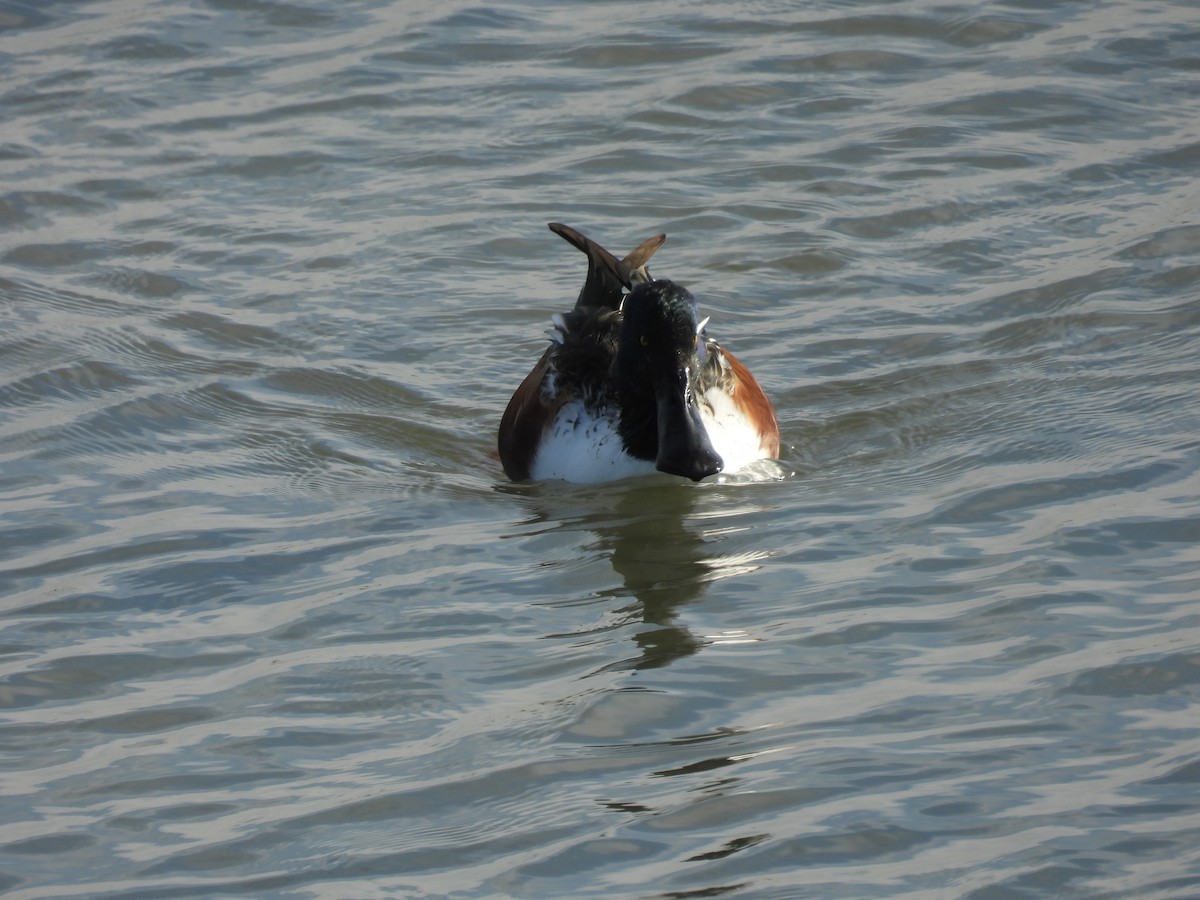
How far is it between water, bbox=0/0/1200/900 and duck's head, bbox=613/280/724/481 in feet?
0.95

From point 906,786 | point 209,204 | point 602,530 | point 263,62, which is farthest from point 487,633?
point 263,62

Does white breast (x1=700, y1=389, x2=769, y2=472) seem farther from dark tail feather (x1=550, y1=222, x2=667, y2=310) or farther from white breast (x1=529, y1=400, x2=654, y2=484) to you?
dark tail feather (x1=550, y1=222, x2=667, y2=310)

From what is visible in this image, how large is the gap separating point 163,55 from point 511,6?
111 inches

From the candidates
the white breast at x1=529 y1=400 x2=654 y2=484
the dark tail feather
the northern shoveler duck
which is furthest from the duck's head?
the dark tail feather

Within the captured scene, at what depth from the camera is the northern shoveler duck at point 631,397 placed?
7203 mm

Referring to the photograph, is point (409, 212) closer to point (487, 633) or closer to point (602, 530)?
point (602, 530)

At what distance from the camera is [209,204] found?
1132cm

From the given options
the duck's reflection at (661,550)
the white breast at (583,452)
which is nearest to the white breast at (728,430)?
the duck's reflection at (661,550)

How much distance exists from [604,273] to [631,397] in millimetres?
746

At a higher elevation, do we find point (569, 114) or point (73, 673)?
point (569, 114)

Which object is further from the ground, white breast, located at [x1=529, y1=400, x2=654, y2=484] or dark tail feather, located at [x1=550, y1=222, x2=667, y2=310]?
dark tail feather, located at [x1=550, y1=222, x2=667, y2=310]

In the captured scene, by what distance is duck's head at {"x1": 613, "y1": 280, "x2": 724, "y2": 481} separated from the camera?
7039 millimetres

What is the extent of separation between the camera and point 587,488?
299 inches

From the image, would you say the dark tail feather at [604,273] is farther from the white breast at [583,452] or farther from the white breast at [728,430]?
the white breast at [728,430]
